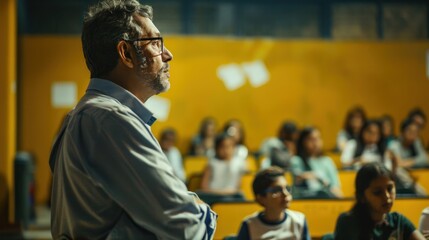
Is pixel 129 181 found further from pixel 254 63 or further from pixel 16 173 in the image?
pixel 254 63

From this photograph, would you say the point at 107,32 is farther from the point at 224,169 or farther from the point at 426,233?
the point at 224,169

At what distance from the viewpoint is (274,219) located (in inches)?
181

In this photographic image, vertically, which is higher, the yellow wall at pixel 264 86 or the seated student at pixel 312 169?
the yellow wall at pixel 264 86

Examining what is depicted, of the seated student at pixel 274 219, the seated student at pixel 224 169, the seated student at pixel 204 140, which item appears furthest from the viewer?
the seated student at pixel 204 140

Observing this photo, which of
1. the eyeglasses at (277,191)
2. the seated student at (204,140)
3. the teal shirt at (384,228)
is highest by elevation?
the eyeglasses at (277,191)

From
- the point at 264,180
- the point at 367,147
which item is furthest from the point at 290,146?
the point at 264,180

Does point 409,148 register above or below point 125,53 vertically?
below

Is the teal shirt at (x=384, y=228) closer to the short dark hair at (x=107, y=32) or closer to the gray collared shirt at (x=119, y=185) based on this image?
the gray collared shirt at (x=119, y=185)

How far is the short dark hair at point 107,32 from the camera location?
7.22 ft

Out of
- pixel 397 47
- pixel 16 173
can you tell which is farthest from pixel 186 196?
pixel 397 47

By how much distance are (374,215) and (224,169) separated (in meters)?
4.64

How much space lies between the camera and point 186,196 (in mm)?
1996

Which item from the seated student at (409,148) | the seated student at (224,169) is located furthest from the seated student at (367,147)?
the seated student at (224,169)

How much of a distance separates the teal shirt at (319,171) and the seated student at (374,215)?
3.49 metres
